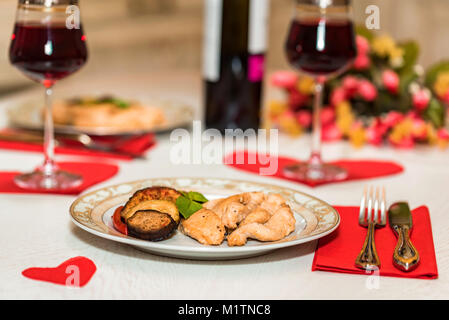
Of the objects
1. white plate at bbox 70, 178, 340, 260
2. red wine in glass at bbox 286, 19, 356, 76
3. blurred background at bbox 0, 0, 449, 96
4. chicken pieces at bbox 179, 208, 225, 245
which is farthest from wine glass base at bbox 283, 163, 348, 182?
blurred background at bbox 0, 0, 449, 96

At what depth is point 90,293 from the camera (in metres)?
0.74

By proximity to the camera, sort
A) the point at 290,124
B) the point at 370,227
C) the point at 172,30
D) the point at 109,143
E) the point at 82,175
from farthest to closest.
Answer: the point at 172,30 → the point at 290,124 → the point at 109,143 → the point at 82,175 → the point at 370,227

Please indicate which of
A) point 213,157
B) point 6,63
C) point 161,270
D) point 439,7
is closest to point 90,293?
point 161,270

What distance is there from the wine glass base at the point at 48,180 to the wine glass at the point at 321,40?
0.43 meters

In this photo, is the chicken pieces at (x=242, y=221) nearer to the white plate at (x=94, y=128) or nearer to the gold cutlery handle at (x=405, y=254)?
the gold cutlery handle at (x=405, y=254)

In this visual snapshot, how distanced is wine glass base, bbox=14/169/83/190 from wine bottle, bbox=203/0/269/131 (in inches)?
20.3

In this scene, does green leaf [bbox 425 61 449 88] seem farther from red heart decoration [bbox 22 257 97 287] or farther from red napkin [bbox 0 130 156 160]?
red heart decoration [bbox 22 257 97 287]

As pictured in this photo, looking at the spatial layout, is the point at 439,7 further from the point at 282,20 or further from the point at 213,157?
the point at 213,157

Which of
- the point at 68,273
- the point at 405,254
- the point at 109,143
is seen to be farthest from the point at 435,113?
the point at 68,273

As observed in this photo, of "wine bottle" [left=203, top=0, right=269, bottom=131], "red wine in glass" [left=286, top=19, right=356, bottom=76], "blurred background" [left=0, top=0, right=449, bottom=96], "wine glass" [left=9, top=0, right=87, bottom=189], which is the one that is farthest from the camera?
"blurred background" [left=0, top=0, right=449, bottom=96]

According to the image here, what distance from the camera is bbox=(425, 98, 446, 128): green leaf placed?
5.47ft

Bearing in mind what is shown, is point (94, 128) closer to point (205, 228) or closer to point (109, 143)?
point (109, 143)

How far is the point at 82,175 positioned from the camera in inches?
50.3

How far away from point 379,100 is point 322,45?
451 mm
